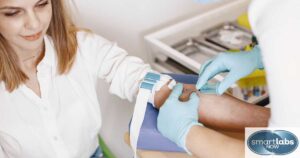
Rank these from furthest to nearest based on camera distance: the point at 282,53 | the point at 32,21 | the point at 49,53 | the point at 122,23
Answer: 1. the point at 122,23
2. the point at 49,53
3. the point at 32,21
4. the point at 282,53

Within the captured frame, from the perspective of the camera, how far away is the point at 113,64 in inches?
49.8

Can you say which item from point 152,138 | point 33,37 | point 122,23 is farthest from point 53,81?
point 122,23

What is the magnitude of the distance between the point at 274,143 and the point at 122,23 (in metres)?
0.90

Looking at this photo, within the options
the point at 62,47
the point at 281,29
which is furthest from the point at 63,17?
the point at 281,29

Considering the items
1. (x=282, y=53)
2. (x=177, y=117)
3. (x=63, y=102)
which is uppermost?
(x=282, y=53)

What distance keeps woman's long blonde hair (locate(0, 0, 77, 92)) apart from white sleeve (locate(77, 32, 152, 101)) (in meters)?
0.05

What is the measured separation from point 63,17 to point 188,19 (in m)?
0.70

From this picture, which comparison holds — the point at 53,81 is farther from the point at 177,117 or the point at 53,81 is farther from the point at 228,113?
the point at 228,113

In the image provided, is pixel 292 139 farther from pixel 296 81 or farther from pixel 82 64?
pixel 82 64

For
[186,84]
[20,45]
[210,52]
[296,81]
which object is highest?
[296,81]

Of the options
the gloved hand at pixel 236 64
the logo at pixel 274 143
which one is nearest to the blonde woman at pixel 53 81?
the gloved hand at pixel 236 64

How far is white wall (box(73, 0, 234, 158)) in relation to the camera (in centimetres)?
152

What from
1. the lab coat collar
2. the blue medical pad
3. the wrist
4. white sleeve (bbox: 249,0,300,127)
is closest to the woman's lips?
the lab coat collar

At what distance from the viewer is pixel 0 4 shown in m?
0.99
